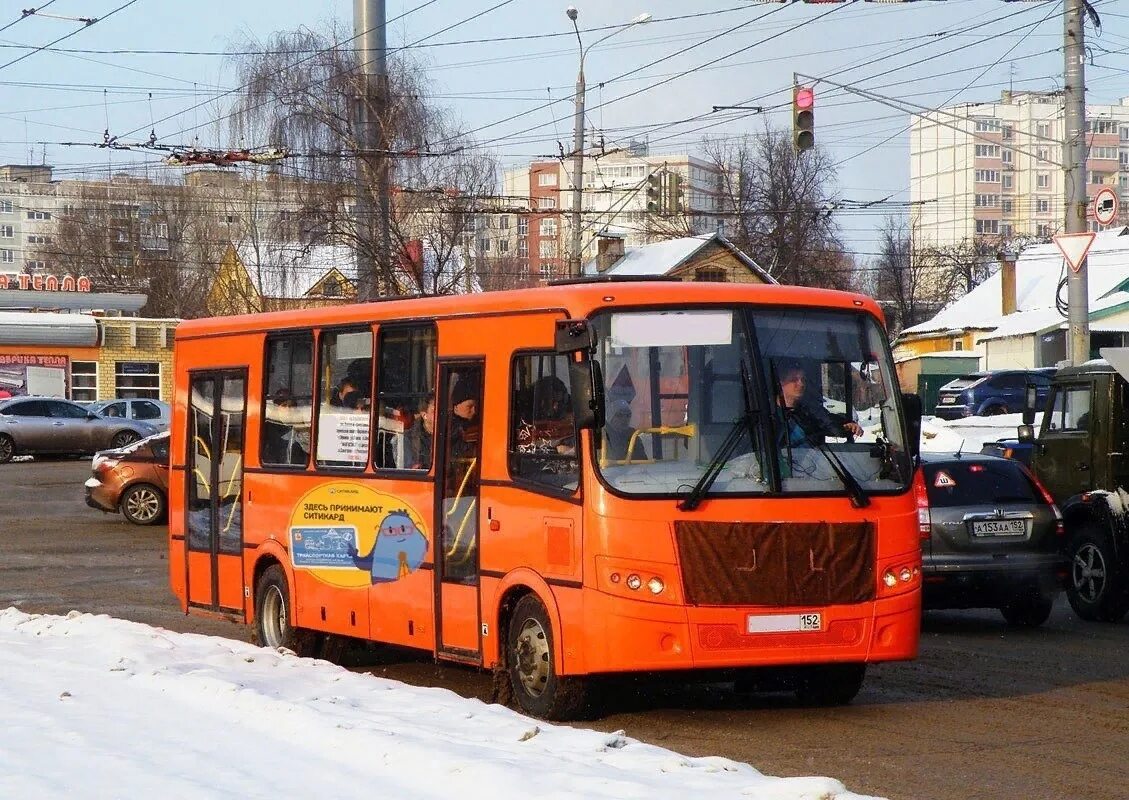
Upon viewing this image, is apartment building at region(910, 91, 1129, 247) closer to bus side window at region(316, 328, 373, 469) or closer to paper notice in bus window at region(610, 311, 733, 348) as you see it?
bus side window at region(316, 328, 373, 469)

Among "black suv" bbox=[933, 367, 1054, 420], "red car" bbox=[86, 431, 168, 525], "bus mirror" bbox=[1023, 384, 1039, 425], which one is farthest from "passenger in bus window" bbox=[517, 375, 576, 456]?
"black suv" bbox=[933, 367, 1054, 420]

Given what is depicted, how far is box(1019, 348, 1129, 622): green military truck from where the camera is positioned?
1473 cm

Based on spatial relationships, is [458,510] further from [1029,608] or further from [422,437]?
[1029,608]

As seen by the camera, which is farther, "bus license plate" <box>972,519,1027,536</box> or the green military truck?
the green military truck

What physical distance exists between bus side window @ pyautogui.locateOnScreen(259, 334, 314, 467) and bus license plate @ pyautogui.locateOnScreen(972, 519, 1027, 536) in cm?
549

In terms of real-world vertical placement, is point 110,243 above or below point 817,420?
above

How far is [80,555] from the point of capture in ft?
71.7

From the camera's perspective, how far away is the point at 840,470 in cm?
953

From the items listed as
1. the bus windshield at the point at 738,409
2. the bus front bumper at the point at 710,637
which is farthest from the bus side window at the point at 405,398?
the bus front bumper at the point at 710,637

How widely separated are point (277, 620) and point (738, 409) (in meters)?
5.08

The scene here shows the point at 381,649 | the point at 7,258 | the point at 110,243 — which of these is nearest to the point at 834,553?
the point at 381,649

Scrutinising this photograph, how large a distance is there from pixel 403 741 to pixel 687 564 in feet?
7.17

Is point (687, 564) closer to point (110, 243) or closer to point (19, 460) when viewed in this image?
point (19, 460)

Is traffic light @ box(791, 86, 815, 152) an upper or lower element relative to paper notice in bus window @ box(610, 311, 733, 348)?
upper
